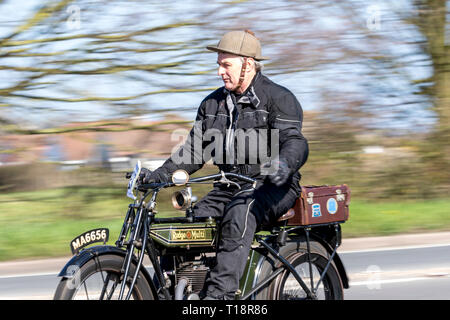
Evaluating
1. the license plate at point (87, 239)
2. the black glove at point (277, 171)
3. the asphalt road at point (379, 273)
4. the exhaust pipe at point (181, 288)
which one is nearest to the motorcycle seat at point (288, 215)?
the black glove at point (277, 171)

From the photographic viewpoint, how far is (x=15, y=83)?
10195mm

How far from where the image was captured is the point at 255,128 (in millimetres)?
4109

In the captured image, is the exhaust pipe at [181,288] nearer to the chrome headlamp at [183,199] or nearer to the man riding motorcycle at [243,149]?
the man riding motorcycle at [243,149]

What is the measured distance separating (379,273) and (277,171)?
10.9 ft

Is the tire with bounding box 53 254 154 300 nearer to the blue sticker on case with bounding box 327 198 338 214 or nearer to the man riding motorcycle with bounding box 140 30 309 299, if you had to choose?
the man riding motorcycle with bounding box 140 30 309 299

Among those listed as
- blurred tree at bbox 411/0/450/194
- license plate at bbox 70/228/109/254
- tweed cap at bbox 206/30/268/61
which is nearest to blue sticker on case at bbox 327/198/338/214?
tweed cap at bbox 206/30/268/61

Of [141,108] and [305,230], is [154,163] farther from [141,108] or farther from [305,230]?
[305,230]

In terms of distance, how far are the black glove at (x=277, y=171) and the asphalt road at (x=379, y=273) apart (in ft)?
7.48

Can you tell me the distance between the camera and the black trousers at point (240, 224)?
3783 millimetres

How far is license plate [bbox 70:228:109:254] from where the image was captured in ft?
11.6

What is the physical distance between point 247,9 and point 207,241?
736cm

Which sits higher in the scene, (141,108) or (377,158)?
(141,108)
